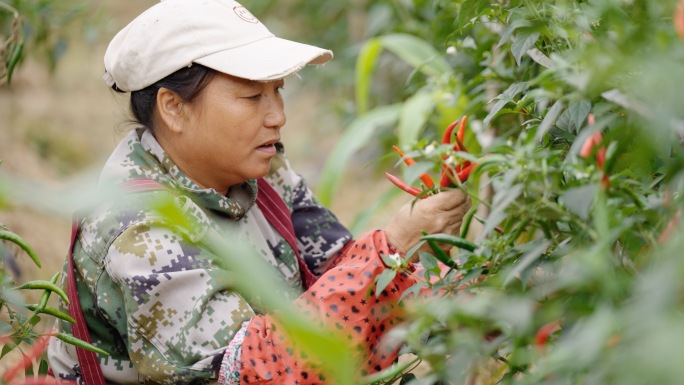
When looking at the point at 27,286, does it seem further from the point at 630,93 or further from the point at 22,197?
the point at 630,93

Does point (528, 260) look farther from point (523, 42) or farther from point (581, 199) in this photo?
point (523, 42)

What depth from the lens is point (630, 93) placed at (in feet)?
2.79

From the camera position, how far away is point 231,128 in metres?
1.54

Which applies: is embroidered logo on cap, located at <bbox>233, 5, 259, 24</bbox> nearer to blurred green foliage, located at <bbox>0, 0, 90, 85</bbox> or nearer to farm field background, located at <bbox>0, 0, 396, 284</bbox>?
blurred green foliage, located at <bbox>0, 0, 90, 85</bbox>

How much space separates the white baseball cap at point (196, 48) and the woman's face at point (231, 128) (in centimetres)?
5

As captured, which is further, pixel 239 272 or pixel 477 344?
pixel 477 344

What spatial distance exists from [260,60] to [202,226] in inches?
13.0

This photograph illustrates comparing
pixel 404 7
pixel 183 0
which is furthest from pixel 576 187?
pixel 404 7

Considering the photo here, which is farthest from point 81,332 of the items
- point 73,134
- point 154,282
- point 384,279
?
point 73,134

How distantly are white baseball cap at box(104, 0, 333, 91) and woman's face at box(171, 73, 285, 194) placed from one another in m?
0.05

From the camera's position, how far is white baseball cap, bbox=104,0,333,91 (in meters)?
1.50

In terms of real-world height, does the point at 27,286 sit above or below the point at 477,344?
below

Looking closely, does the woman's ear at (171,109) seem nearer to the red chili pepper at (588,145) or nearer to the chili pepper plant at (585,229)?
the chili pepper plant at (585,229)

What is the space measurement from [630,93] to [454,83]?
1.15 metres
